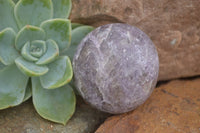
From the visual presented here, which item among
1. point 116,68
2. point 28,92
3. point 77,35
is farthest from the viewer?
point 77,35

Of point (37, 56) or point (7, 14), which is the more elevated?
point (7, 14)

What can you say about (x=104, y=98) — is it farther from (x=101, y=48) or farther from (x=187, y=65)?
(x=187, y=65)

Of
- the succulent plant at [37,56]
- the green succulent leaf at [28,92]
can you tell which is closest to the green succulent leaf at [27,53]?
the succulent plant at [37,56]

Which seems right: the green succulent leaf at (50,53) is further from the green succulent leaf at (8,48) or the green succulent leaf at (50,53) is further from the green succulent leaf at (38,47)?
the green succulent leaf at (8,48)

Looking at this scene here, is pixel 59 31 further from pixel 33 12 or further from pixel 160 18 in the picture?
pixel 160 18

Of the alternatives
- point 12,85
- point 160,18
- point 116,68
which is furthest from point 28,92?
point 160,18

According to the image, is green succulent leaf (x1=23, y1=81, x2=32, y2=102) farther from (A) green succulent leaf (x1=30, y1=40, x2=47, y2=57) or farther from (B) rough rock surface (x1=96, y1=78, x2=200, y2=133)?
(B) rough rock surface (x1=96, y1=78, x2=200, y2=133)

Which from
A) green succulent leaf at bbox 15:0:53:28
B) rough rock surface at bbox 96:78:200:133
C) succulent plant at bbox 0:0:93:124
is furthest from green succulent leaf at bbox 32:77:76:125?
green succulent leaf at bbox 15:0:53:28

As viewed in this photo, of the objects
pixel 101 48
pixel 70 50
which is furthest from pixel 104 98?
pixel 70 50
